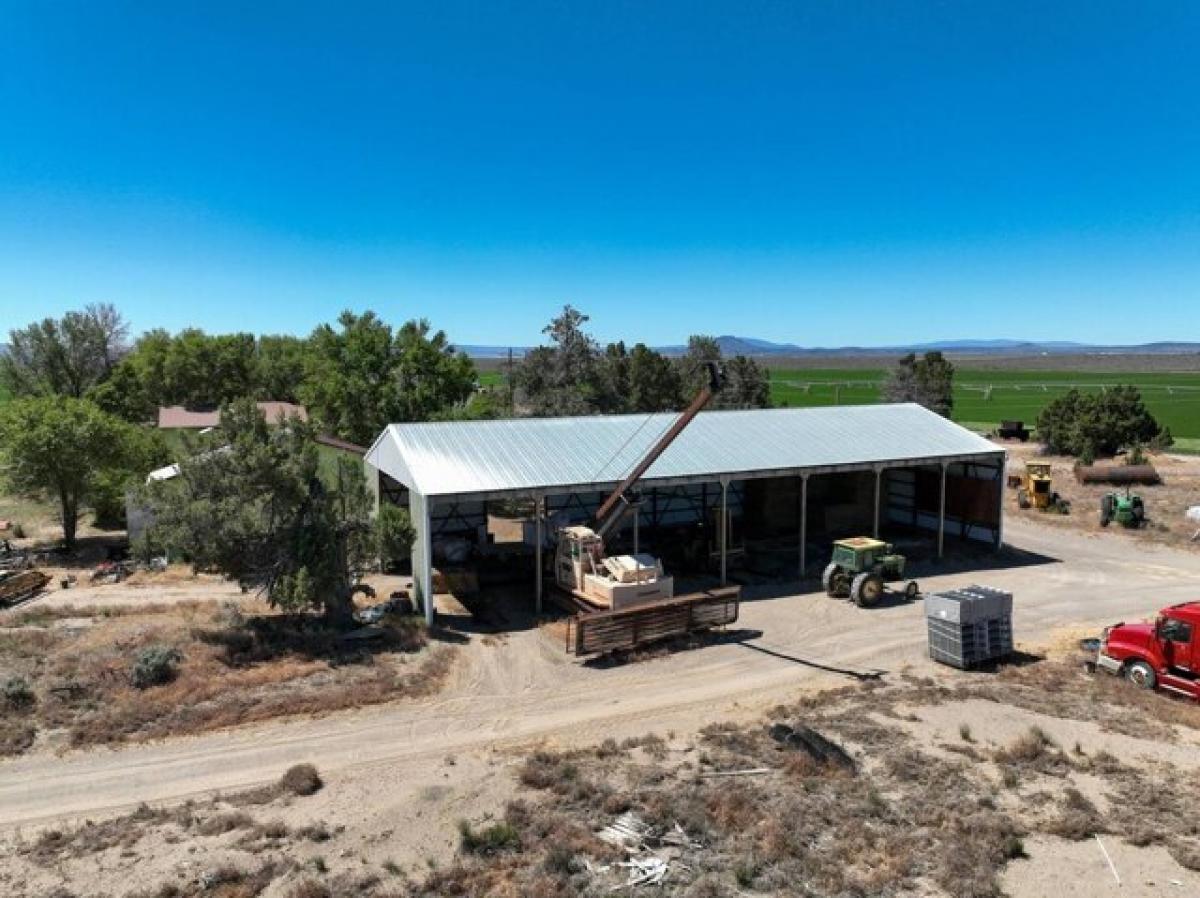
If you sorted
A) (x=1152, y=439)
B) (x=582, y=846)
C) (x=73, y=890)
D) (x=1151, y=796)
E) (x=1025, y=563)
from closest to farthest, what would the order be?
(x=73, y=890), (x=582, y=846), (x=1151, y=796), (x=1025, y=563), (x=1152, y=439)

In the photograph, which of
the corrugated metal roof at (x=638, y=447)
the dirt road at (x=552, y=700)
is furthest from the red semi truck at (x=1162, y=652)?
the corrugated metal roof at (x=638, y=447)

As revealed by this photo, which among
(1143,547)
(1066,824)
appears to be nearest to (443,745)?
(1066,824)

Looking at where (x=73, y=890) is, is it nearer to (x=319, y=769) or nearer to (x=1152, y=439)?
(x=319, y=769)

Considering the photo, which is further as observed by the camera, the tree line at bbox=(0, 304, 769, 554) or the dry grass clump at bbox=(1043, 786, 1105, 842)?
the tree line at bbox=(0, 304, 769, 554)

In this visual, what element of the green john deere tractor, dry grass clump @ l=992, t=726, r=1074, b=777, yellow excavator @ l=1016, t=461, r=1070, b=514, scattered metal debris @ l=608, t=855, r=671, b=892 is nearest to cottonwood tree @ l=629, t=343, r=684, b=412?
yellow excavator @ l=1016, t=461, r=1070, b=514

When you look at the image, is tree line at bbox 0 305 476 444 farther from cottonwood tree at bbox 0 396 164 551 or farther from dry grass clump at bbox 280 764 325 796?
dry grass clump at bbox 280 764 325 796

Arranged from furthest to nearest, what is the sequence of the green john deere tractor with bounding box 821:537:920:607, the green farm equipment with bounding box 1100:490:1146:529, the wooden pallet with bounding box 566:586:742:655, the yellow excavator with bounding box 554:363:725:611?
the green farm equipment with bounding box 1100:490:1146:529 → the green john deere tractor with bounding box 821:537:920:607 → the yellow excavator with bounding box 554:363:725:611 → the wooden pallet with bounding box 566:586:742:655
